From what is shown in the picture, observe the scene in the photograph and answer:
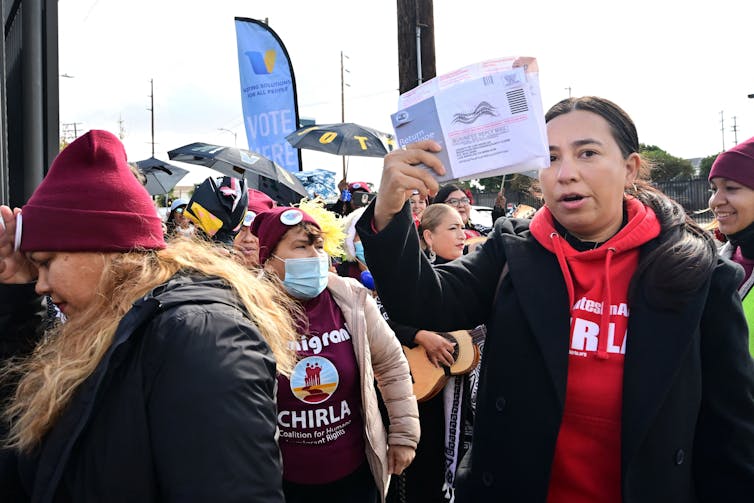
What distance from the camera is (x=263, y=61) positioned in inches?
429

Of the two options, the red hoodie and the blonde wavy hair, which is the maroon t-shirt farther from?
the red hoodie

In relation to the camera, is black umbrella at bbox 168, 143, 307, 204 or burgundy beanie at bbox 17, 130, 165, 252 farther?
black umbrella at bbox 168, 143, 307, 204

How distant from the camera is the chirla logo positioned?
1084 centimetres

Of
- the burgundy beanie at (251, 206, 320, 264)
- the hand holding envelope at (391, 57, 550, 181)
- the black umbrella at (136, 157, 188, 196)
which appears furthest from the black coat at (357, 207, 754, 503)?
the black umbrella at (136, 157, 188, 196)

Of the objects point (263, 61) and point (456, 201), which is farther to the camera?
point (263, 61)

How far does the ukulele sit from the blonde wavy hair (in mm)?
2267

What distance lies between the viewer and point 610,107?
5.96 feet

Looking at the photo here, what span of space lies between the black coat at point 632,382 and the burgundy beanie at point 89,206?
0.61 m

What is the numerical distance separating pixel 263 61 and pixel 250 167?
4180mm

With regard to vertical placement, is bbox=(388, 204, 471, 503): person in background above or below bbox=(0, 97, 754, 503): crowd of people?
below

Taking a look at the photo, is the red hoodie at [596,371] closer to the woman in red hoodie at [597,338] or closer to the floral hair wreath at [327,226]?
the woman in red hoodie at [597,338]

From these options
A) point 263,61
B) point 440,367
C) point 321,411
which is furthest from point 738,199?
point 263,61

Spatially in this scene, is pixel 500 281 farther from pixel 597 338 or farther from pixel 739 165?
pixel 739 165

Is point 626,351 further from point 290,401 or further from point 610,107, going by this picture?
point 290,401
